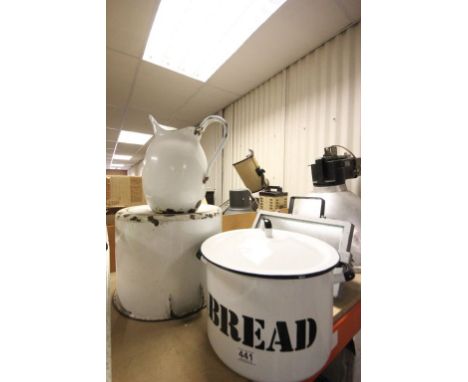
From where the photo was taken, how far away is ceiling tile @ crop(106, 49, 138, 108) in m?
1.53

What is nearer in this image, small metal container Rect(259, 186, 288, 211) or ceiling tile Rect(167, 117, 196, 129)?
small metal container Rect(259, 186, 288, 211)

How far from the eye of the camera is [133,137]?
3.89 metres

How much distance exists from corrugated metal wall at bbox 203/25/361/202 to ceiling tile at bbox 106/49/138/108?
1.19m

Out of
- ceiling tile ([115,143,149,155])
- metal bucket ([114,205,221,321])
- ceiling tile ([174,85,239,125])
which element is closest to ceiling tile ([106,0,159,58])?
ceiling tile ([174,85,239,125])

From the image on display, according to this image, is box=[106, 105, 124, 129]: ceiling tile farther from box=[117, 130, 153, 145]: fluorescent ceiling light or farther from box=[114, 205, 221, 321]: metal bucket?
box=[114, 205, 221, 321]: metal bucket

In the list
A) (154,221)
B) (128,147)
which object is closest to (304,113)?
(154,221)

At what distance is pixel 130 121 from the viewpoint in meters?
3.01

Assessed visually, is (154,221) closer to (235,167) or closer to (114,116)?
(235,167)

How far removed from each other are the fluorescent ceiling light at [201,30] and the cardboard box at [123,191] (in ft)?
3.28

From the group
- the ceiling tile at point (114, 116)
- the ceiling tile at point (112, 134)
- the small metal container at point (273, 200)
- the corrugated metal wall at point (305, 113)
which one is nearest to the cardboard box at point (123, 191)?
the small metal container at point (273, 200)

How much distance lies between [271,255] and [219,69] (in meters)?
1.78

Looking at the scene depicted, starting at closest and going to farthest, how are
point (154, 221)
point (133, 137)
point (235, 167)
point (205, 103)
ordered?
point (154, 221)
point (235, 167)
point (205, 103)
point (133, 137)

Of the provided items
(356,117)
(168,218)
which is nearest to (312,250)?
(168,218)

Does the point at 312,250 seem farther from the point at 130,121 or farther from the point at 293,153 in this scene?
the point at 130,121
